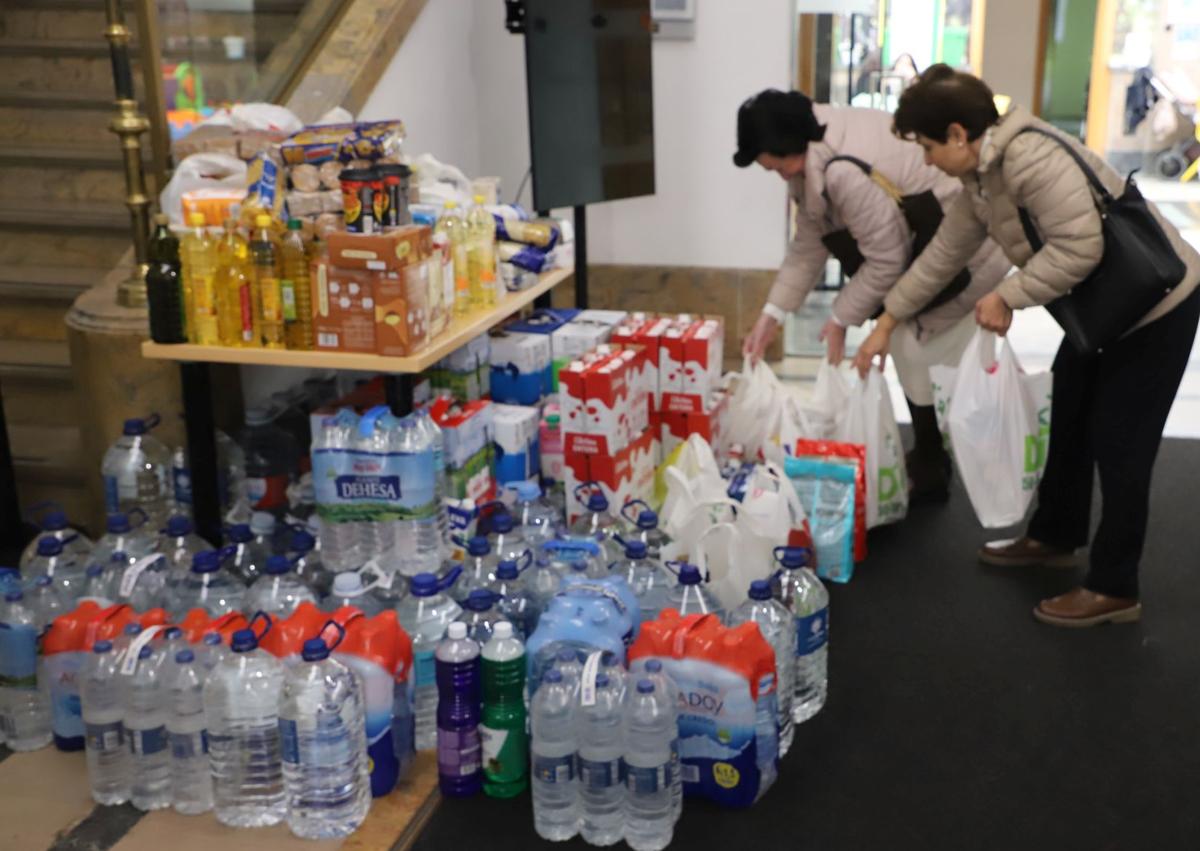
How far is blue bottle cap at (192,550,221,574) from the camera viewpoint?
9.46 ft

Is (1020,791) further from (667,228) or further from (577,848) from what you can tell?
(667,228)

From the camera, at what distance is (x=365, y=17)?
15.8 feet

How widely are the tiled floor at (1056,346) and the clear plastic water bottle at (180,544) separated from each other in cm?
309

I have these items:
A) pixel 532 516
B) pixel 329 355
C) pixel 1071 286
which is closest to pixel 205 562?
pixel 329 355

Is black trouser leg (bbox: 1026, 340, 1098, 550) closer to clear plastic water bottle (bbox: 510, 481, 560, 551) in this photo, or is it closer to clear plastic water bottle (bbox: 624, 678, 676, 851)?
clear plastic water bottle (bbox: 510, 481, 560, 551)

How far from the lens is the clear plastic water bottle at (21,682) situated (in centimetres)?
281

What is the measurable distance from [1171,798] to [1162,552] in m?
1.39

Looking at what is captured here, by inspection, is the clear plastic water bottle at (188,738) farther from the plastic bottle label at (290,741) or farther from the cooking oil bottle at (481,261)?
the cooking oil bottle at (481,261)

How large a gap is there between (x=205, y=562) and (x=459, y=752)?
76 cm

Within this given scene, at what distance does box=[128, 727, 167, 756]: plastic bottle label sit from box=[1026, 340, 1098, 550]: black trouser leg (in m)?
2.41

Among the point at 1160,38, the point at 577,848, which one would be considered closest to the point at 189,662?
the point at 577,848

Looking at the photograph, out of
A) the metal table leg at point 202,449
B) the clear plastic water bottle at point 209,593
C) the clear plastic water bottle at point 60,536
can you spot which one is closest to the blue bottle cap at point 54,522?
the clear plastic water bottle at point 60,536

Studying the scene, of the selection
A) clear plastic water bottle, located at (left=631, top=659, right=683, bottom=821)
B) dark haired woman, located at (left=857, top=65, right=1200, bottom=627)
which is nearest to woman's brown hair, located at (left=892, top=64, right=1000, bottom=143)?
dark haired woman, located at (left=857, top=65, right=1200, bottom=627)

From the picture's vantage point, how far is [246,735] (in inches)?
98.3
